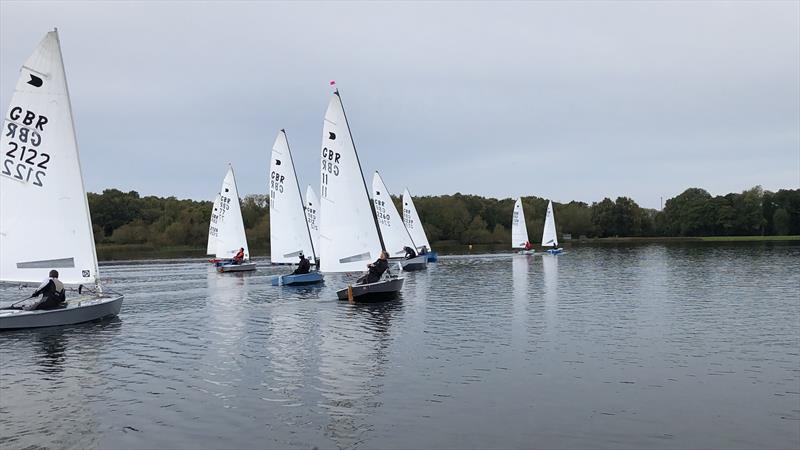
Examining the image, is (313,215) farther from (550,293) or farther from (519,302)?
(519,302)

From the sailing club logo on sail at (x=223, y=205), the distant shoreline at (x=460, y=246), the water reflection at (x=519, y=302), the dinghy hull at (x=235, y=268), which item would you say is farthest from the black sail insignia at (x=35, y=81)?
the distant shoreline at (x=460, y=246)

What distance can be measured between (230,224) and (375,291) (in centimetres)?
2946

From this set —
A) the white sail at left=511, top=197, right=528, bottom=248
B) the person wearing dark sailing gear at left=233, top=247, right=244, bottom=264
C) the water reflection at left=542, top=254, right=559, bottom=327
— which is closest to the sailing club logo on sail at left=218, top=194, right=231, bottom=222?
the person wearing dark sailing gear at left=233, top=247, right=244, bottom=264

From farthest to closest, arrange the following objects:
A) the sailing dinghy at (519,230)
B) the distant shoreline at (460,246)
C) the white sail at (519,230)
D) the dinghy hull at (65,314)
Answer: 1. the distant shoreline at (460,246)
2. the white sail at (519,230)
3. the sailing dinghy at (519,230)
4. the dinghy hull at (65,314)

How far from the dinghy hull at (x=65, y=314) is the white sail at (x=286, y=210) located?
1874cm

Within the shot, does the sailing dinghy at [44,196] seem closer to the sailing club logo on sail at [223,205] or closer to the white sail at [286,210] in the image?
the white sail at [286,210]

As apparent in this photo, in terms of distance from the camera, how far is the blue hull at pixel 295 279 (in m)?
36.8

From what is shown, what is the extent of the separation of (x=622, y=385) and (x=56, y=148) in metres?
20.2

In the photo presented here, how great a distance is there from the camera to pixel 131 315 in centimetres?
2656

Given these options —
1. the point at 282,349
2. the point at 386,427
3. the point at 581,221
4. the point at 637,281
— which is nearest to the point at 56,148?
the point at 282,349

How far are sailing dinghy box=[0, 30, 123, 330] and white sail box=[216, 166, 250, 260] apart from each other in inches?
1217

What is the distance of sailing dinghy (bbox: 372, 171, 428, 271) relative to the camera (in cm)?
5091

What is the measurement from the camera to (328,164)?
3072 centimetres

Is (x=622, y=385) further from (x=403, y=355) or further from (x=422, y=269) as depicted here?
(x=422, y=269)
